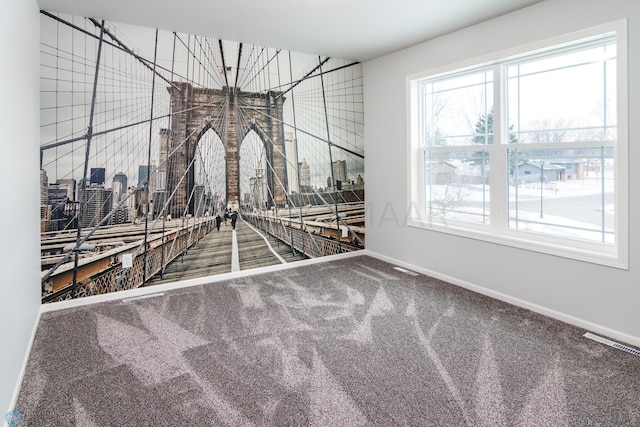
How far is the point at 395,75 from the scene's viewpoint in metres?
4.20

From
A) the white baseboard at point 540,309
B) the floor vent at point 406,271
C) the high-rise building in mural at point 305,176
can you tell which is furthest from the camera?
the high-rise building in mural at point 305,176

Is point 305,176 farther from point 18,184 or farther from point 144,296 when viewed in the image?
point 18,184

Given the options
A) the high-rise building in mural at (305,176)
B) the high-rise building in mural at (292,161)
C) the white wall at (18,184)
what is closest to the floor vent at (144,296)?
the white wall at (18,184)

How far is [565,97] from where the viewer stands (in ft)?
9.29

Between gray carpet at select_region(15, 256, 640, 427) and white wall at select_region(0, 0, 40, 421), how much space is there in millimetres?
232

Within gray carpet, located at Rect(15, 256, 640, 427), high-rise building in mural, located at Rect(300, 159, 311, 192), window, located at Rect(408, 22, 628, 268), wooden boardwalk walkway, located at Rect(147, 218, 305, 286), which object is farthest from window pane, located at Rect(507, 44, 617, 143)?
wooden boardwalk walkway, located at Rect(147, 218, 305, 286)

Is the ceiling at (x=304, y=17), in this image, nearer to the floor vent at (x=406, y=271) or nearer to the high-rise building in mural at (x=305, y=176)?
the high-rise building in mural at (x=305, y=176)

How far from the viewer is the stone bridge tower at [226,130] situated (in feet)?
12.2

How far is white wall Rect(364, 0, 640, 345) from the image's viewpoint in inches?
94.2

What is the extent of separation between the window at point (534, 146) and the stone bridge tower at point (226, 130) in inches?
60.8

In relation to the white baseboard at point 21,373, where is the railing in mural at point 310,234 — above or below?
above

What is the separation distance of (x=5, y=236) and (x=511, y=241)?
11.1 feet

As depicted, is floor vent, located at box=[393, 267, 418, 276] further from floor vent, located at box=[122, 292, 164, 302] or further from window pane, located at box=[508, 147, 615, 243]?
floor vent, located at box=[122, 292, 164, 302]

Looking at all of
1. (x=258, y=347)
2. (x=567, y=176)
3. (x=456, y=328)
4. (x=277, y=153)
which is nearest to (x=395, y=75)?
(x=277, y=153)
